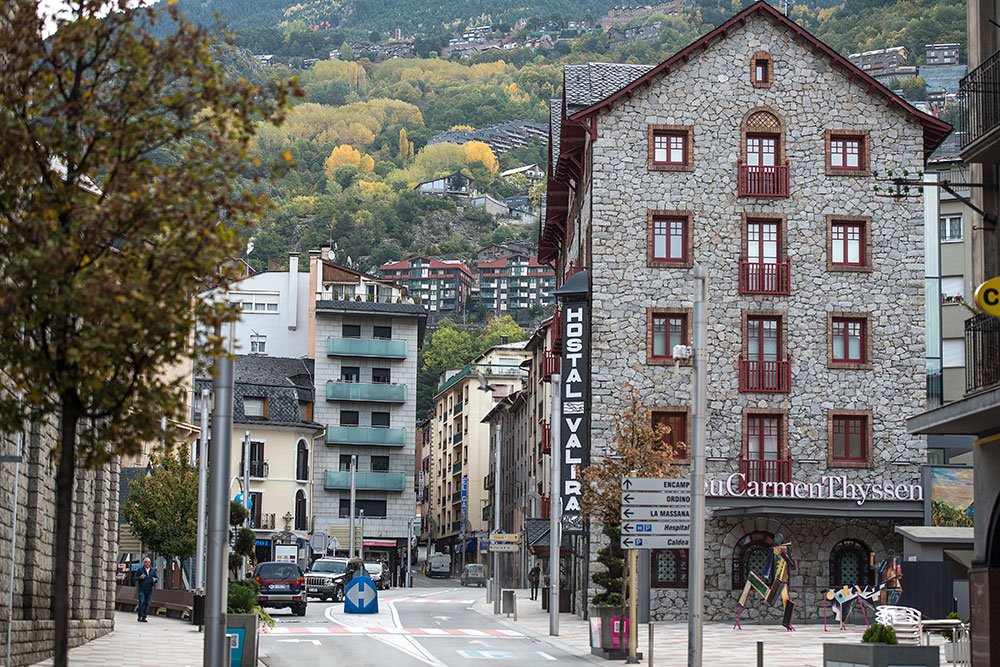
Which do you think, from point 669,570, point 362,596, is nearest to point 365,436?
point 362,596

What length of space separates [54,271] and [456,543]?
113 metres

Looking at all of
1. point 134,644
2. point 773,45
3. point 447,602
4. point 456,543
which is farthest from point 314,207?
point 134,644

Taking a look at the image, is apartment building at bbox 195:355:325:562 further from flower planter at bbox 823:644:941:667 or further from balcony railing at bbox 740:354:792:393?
flower planter at bbox 823:644:941:667

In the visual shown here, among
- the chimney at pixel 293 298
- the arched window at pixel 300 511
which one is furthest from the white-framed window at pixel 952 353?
the chimney at pixel 293 298

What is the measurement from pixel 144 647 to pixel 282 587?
56.2 ft

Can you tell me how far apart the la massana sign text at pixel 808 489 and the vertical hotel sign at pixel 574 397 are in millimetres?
4377

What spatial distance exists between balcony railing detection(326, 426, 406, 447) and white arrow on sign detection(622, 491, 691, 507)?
68098 millimetres

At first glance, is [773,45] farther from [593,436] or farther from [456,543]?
[456,543]

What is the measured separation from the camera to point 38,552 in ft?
80.2

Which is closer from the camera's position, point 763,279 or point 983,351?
point 983,351

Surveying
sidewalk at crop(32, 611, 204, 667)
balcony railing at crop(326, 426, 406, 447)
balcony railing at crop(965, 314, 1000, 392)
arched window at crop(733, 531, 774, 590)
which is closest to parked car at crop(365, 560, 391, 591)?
balcony railing at crop(326, 426, 406, 447)

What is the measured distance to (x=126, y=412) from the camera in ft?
40.3

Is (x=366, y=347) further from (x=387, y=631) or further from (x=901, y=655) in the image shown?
(x=901, y=655)

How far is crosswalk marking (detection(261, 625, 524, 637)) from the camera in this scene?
35969 mm
